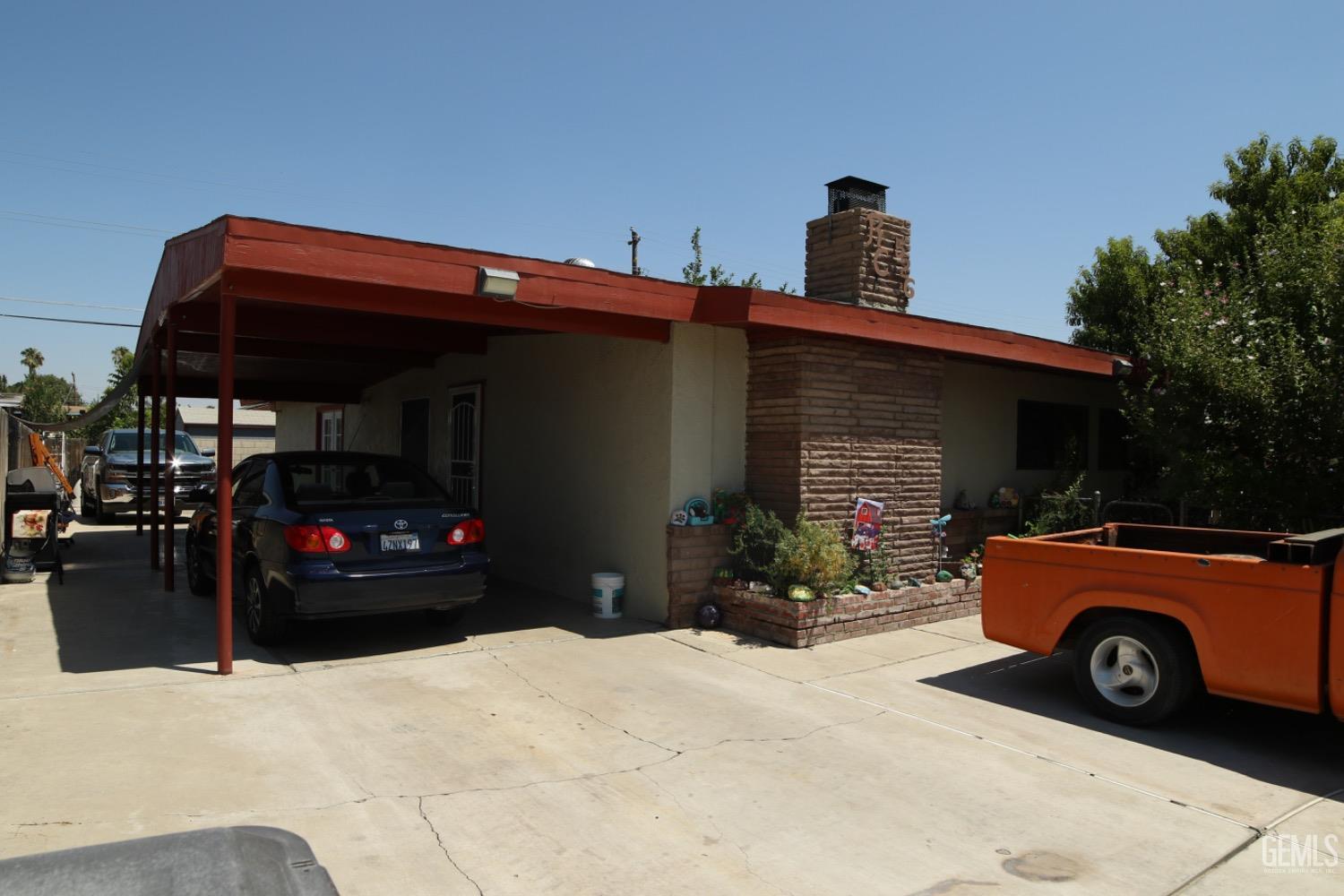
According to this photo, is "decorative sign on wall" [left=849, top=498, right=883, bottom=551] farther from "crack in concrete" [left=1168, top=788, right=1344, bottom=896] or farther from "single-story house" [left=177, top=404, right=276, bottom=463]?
"single-story house" [left=177, top=404, right=276, bottom=463]

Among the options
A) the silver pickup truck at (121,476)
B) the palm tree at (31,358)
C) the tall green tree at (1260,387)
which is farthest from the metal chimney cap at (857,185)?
the palm tree at (31,358)

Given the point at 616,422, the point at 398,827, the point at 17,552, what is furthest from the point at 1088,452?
the point at 17,552

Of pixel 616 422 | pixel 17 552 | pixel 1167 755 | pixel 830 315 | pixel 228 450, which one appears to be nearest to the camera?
pixel 1167 755

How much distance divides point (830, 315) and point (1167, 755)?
4.30m

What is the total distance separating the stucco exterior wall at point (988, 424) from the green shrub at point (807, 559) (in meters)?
3.27

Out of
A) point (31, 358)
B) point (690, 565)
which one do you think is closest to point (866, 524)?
point (690, 565)

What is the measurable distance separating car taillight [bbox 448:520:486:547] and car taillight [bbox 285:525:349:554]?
0.87 m

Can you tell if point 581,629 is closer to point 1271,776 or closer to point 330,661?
point 330,661

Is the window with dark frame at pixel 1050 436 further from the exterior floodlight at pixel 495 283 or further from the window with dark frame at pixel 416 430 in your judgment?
the window with dark frame at pixel 416 430

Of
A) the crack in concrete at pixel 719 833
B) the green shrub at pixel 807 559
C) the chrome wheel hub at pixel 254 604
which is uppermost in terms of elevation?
the green shrub at pixel 807 559

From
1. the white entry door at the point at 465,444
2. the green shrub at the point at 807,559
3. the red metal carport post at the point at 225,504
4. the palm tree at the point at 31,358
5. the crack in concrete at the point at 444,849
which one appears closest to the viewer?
the crack in concrete at the point at 444,849

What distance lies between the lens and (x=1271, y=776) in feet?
15.7

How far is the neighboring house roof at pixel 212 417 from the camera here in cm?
3888

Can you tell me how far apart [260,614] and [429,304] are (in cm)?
279
